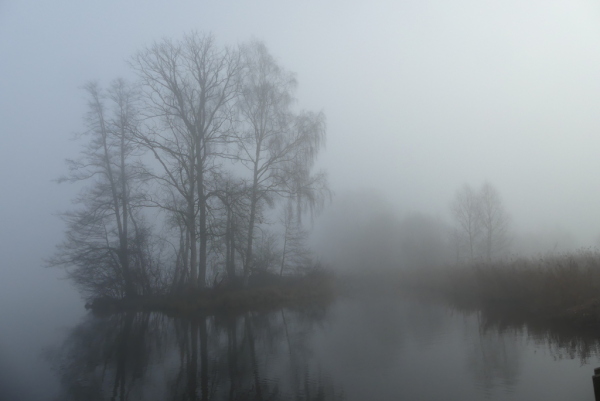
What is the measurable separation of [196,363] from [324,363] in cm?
302

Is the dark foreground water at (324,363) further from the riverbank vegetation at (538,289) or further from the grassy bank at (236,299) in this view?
the grassy bank at (236,299)

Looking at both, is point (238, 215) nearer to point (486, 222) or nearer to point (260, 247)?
point (260, 247)

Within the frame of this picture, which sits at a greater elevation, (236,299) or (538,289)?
(538,289)

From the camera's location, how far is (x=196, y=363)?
11.3 m

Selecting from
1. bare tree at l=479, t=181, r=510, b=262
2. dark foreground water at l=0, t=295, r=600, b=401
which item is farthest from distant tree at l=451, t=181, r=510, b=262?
dark foreground water at l=0, t=295, r=600, b=401

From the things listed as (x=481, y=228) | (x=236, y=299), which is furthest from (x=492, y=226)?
(x=236, y=299)

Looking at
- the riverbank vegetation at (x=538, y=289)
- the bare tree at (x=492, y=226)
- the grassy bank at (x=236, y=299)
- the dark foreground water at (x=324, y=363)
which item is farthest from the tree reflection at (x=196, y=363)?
the bare tree at (x=492, y=226)

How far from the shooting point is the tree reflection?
28.6 feet

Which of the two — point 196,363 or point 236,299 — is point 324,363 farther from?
point 236,299

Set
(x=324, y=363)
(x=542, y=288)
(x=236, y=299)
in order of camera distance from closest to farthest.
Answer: (x=324, y=363) < (x=542, y=288) < (x=236, y=299)

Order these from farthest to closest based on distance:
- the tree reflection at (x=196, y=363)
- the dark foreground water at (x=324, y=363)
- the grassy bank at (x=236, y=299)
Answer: the grassy bank at (x=236, y=299) → the tree reflection at (x=196, y=363) → the dark foreground water at (x=324, y=363)

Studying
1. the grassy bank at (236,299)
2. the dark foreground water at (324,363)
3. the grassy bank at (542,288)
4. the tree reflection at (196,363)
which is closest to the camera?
the dark foreground water at (324,363)

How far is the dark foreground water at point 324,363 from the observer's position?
8281 millimetres

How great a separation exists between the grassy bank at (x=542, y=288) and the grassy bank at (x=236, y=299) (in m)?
8.88
